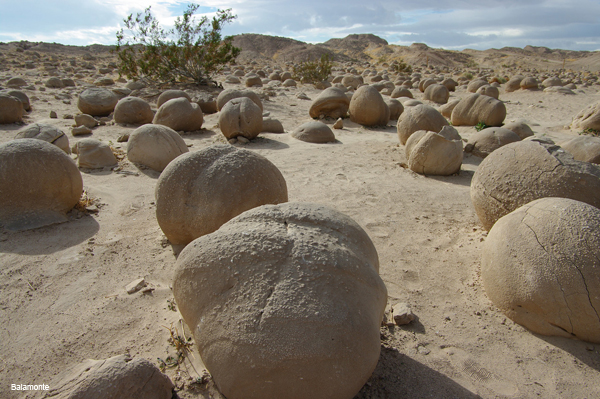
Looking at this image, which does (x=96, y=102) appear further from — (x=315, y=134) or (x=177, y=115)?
(x=315, y=134)

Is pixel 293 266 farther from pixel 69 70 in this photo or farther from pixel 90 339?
pixel 69 70

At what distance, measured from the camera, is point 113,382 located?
1.72 metres

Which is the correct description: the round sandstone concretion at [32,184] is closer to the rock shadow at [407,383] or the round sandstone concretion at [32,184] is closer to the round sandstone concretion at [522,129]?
the rock shadow at [407,383]

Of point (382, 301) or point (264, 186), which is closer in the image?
point (382, 301)

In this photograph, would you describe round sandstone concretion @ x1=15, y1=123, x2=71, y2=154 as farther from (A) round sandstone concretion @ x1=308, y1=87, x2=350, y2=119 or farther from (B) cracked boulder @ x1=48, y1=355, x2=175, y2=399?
(A) round sandstone concretion @ x1=308, y1=87, x2=350, y2=119

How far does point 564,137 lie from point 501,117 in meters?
1.42

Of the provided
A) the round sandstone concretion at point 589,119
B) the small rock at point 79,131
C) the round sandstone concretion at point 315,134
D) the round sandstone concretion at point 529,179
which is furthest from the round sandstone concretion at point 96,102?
the round sandstone concretion at point 589,119

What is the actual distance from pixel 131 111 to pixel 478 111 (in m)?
8.17

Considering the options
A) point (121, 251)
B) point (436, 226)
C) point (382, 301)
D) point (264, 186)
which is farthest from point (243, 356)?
point (436, 226)

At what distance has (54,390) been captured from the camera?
1.75m

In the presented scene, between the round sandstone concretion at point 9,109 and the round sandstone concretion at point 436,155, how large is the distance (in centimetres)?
823

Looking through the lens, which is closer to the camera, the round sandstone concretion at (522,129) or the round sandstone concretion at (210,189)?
the round sandstone concretion at (210,189)

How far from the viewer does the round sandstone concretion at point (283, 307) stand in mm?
1652

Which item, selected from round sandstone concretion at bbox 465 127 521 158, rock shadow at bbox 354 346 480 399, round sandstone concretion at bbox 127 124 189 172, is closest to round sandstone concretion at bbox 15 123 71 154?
round sandstone concretion at bbox 127 124 189 172
